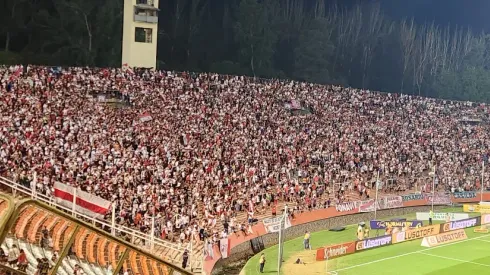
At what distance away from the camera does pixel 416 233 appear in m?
34.2

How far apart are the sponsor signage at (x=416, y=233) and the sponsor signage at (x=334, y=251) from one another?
14.0 ft

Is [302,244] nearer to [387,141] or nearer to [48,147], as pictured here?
[48,147]

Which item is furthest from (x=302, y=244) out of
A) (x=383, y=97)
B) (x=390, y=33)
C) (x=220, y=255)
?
(x=390, y=33)

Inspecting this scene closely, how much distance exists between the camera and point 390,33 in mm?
97750

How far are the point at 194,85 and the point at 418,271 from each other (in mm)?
20615

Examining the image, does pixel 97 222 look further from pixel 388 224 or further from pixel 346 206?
pixel 346 206

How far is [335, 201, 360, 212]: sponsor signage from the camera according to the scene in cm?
3578

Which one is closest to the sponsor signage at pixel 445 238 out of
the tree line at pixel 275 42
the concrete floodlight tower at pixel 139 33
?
the concrete floodlight tower at pixel 139 33

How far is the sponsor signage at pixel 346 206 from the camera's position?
117 feet

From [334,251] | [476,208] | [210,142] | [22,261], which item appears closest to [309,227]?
[334,251]

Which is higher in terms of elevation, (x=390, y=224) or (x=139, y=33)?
(x=139, y=33)

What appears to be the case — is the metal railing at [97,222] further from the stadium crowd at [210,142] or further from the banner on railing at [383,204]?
the banner on railing at [383,204]

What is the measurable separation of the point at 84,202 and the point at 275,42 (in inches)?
2305

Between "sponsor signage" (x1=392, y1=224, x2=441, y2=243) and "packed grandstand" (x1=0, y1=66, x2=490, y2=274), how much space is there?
470 cm
